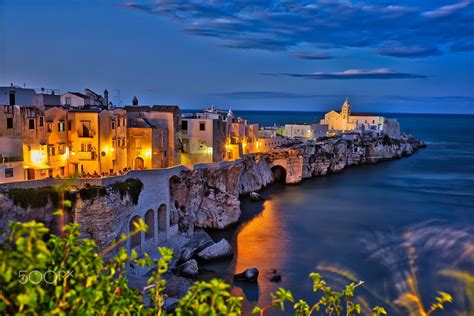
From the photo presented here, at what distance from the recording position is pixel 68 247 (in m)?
7.54

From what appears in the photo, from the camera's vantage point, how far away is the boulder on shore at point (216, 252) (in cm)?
2961

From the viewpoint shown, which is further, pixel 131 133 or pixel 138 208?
pixel 131 133

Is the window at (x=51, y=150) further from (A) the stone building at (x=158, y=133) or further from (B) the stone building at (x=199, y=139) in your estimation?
(B) the stone building at (x=199, y=139)

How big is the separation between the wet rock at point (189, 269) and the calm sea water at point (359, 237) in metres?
0.89

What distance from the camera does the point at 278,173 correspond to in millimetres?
63094

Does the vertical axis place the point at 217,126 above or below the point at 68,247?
above

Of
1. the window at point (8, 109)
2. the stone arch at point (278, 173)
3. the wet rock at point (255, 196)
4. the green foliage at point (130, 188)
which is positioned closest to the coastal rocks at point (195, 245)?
the green foliage at point (130, 188)

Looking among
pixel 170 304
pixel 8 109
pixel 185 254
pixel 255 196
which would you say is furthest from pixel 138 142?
pixel 170 304

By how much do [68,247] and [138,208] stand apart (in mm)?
21689

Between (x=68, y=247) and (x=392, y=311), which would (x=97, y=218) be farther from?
(x=68, y=247)

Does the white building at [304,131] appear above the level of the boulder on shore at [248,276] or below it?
above

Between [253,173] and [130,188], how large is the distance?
2725 centimetres

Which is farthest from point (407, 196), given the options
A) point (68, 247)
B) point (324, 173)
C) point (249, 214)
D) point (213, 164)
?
point (68, 247)

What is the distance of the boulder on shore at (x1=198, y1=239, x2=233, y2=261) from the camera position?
29609mm
